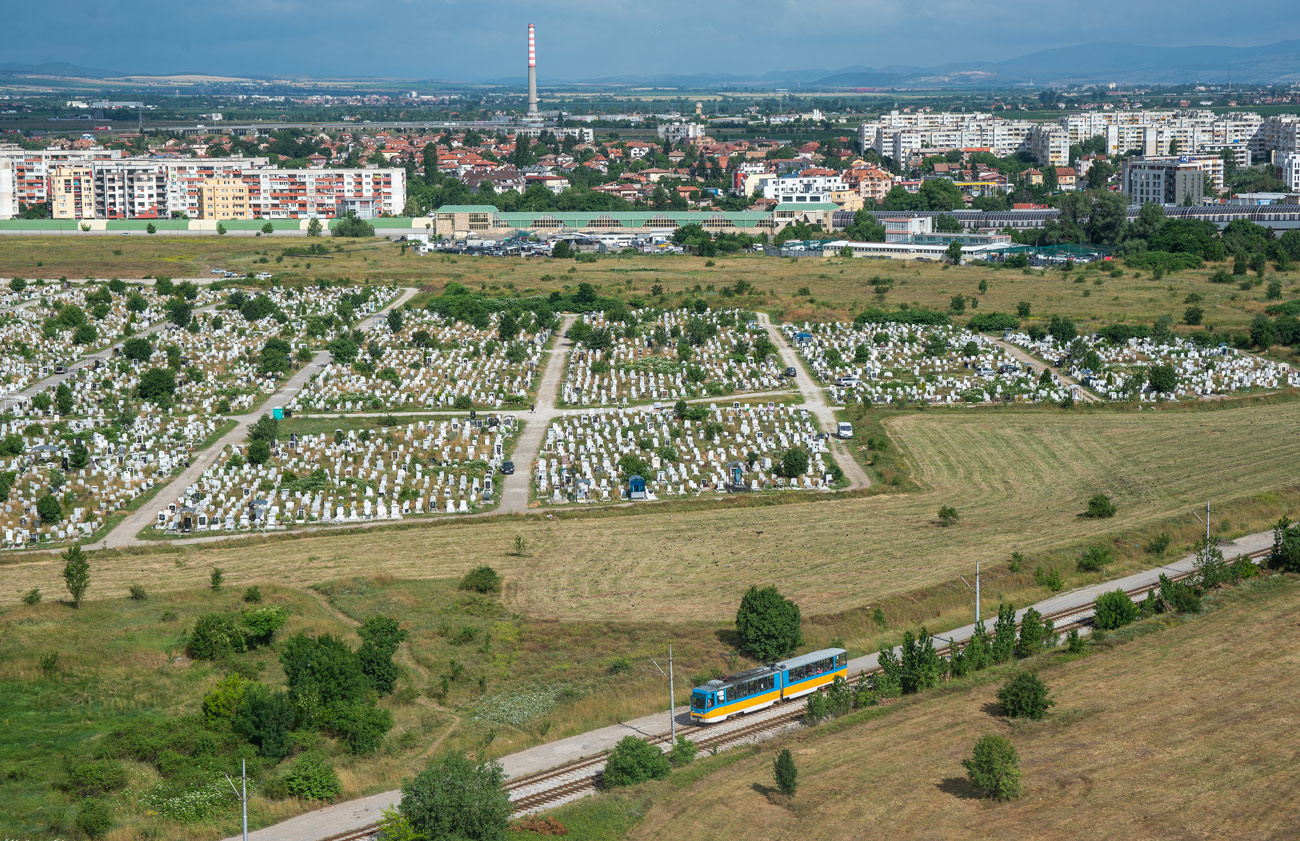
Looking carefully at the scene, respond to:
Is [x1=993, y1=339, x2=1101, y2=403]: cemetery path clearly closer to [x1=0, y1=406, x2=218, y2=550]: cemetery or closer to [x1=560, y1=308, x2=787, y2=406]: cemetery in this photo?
[x1=560, y1=308, x2=787, y2=406]: cemetery

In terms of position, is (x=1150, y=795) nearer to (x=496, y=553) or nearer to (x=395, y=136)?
(x=496, y=553)

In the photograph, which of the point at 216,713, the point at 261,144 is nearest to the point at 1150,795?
the point at 216,713

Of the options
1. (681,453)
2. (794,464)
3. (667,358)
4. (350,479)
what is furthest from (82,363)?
(794,464)

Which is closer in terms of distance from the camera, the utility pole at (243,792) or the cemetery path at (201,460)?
the utility pole at (243,792)

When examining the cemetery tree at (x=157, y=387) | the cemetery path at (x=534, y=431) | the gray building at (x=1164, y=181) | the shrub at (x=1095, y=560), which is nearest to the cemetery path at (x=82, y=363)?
the cemetery tree at (x=157, y=387)

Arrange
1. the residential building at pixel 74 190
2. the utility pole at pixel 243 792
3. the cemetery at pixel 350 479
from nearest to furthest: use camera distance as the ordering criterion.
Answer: the utility pole at pixel 243 792, the cemetery at pixel 350 479, the residential building at pixel 74 190

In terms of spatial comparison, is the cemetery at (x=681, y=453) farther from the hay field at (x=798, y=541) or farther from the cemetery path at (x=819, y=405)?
the hay field at (x=798, y=541)

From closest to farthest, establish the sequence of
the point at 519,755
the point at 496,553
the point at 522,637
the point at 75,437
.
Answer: the point at 519,755 → the point at 522,637 → the point at 496,553 → the point at 75,437
